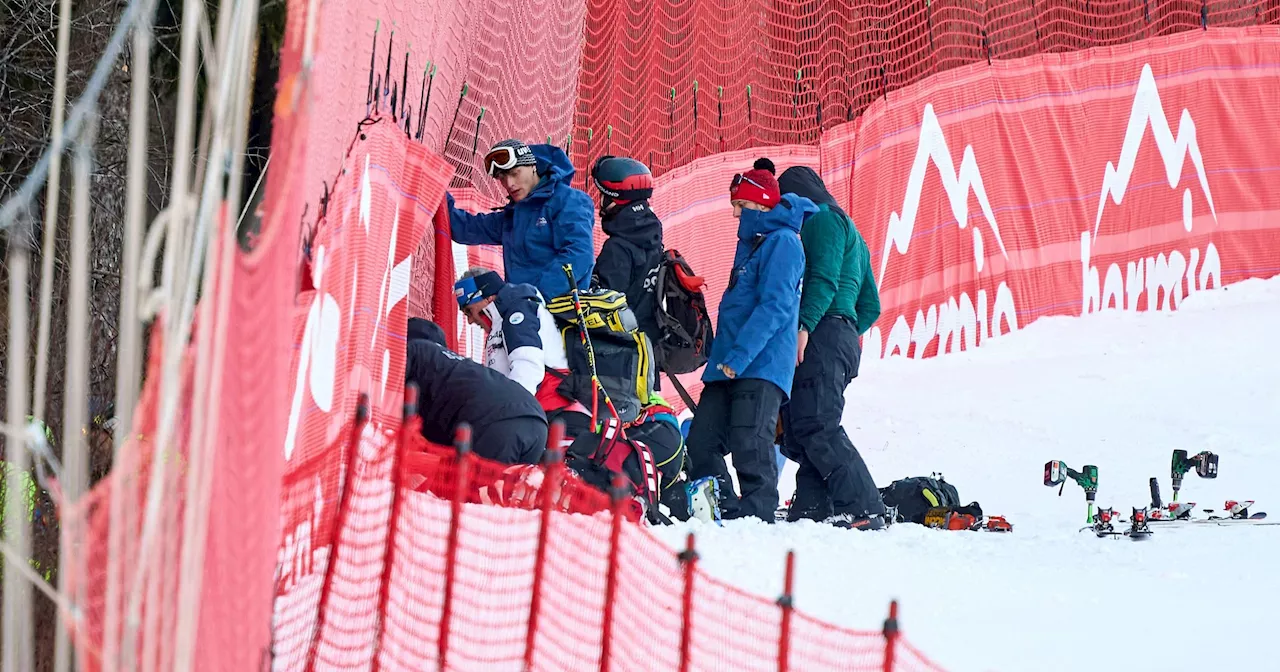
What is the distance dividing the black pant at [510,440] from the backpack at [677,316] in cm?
144

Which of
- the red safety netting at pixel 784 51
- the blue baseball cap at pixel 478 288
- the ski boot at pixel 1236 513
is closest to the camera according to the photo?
the blue baseball cap at pixel 478 288

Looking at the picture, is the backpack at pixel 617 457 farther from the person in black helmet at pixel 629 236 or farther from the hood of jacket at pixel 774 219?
the hood of jacket at pixel 774 219

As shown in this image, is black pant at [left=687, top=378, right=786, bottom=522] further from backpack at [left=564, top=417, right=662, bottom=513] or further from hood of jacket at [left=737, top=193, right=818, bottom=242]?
hood of jacket at [left=737, top=193, right=818, bottom=242]

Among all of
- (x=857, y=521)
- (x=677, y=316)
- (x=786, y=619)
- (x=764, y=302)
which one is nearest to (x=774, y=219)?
(x=764, y=302)

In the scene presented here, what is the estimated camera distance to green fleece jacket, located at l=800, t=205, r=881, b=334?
6785 millimetres

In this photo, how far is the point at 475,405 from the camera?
517 cm

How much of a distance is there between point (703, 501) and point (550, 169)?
1.62 metres

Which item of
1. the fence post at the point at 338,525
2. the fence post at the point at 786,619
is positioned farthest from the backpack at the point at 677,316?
the fence post at the point at 786,619

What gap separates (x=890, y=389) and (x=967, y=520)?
411 cm

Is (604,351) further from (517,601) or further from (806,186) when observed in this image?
(517,601)

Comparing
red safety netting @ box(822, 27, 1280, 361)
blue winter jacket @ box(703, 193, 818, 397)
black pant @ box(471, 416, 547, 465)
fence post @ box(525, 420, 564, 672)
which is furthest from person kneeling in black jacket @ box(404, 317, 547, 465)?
red safety netting @ box(822, 27, 1280, 361)

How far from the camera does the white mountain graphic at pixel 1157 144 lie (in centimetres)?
1177

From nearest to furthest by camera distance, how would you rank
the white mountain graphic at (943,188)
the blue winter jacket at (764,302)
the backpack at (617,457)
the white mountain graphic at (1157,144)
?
the backpack at (617,457) < the blue winter jacket at (764,302) < the white mountain graphic at (943,188) < the white mountain graphic at (1157,144)

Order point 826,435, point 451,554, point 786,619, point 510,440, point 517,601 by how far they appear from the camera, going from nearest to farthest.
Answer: point 786,619 → point 451,554 → point 517,601 → point 510,440 → point 826,435
